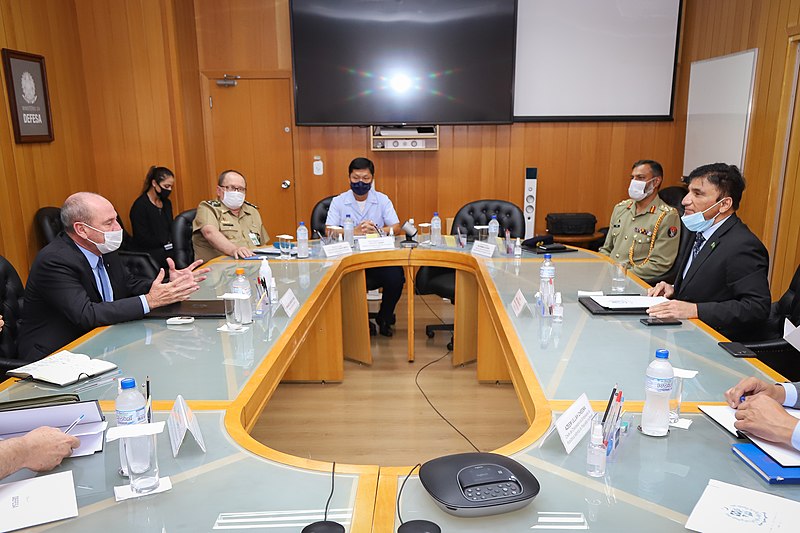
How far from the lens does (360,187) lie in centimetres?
449

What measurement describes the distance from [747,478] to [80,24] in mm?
5809

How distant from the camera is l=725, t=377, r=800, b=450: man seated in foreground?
4.38ft

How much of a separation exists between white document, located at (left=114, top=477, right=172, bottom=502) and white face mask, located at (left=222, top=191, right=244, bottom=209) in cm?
286

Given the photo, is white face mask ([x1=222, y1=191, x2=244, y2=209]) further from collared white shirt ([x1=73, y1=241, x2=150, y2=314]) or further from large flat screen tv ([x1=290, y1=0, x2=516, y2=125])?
large flat screen tv ([x1=290, y1=0, x2=516, y2=125])

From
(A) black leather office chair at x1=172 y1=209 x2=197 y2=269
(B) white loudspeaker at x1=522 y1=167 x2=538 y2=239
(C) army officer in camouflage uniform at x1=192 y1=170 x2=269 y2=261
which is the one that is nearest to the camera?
(C) army officer in camouflage uniform at x1=192 y1=170 x2=269 y2=261

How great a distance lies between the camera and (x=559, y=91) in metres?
5.64

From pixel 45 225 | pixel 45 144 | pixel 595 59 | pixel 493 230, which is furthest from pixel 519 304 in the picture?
pixel 45 144

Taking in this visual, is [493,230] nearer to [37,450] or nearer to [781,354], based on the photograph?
[781,354]

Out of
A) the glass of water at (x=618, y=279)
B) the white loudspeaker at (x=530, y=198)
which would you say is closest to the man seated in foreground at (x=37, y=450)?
the glass of water at (x=618, y=279)

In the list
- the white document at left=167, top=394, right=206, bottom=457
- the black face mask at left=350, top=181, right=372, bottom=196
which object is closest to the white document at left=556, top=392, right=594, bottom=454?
the white document at left=167, top=394, right=206, bottom=457

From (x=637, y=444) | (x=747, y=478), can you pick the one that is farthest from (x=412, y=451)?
(x=747, y=478)

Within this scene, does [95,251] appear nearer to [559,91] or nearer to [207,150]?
[207,150]

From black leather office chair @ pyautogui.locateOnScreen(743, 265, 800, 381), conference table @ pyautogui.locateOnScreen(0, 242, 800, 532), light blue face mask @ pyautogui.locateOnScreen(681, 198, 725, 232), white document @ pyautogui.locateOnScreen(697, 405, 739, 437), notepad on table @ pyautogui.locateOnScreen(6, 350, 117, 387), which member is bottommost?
black leather office chair @ pyautogui.locateOnScreen(743, 265, 800, 381)

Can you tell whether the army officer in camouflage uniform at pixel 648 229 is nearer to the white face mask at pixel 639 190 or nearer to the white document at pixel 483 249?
the white face mask at pixel 639 190
